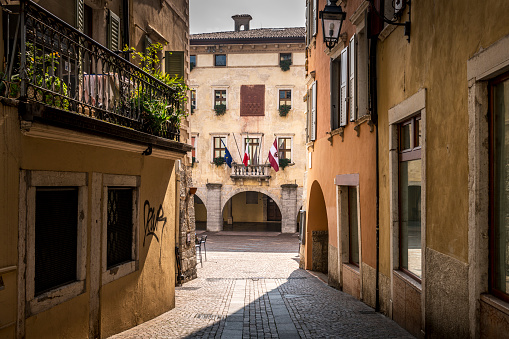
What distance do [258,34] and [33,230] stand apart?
3273 cm

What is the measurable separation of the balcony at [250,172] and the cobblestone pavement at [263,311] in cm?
1725

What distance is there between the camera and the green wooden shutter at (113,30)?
10.0m

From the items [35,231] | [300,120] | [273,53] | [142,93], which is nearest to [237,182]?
[300,120]

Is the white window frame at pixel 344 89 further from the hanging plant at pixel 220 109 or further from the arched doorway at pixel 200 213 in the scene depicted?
the arched doorway at pixel 200 213

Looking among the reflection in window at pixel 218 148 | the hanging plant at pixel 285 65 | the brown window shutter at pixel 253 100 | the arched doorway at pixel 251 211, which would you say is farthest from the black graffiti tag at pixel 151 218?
the arched doorway at pixel 251 211

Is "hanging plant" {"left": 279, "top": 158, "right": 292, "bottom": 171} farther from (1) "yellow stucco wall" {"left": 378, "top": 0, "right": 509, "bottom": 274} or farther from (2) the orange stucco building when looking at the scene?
(1) "yellow stucco wall" {"left": 378, "top": 0, "right": 509, "bottom": 274}

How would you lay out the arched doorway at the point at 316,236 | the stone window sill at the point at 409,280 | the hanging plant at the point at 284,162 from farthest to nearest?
the hanging plant at the point at 284,162 → the arched doorway at the point at 316,236 → the stone window sill at the point at 409,280

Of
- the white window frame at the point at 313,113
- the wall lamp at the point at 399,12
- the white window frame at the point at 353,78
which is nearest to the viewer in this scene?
the wall lamp at the point at 399,12

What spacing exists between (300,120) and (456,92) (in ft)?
97.9

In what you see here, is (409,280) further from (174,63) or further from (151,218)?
(174,63)

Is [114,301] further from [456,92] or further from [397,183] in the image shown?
[456,92]

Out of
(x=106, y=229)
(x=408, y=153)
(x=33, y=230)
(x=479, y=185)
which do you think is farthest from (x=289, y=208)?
(x=479, y=185)

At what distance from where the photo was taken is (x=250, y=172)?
35812 millimetres

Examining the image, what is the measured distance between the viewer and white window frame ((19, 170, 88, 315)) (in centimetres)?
554
